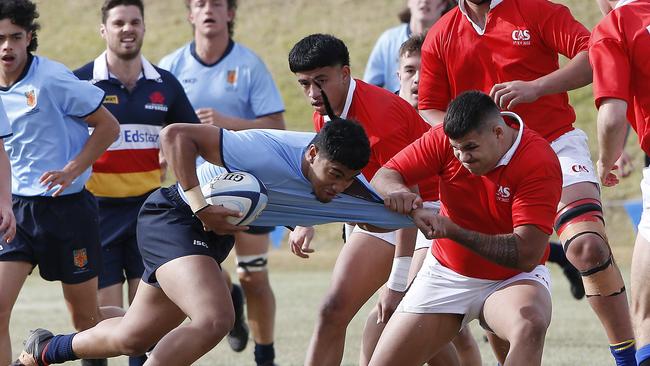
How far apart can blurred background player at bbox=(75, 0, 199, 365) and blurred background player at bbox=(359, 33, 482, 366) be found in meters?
1.82

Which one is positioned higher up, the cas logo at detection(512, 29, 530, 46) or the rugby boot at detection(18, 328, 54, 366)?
the cas logo at detection(512, 29, 530, 46)

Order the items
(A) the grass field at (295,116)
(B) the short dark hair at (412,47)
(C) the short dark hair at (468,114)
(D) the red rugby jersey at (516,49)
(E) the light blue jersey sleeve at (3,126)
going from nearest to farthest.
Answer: (C) the short dark hair at (468,114) → (E) the light blue jersey sleeve at (3,126) → (D) the red rugby jersey at (516,49) → (B) the short dark hair at (412,47) → (A) the grass field at (295,116)

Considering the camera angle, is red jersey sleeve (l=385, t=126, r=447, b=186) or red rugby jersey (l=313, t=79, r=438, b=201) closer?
red jersey sleeve (l=385, t=126, r=447, b=186)

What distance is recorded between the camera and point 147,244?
6.21m

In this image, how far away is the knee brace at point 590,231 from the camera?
623 centimetres

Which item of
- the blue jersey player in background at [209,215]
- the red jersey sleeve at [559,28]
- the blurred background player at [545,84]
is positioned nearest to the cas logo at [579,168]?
the blurred background player at [545,84]

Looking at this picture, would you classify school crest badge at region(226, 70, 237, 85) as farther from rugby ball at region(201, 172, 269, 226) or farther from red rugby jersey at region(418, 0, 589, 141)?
rugby ball at region(201, 172, 269, 226)

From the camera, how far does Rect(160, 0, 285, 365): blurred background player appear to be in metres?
9.18

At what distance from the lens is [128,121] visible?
28.1ft

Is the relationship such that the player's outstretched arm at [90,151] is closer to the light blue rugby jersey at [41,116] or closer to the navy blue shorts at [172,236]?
the light blue rugby jersey at [41,116]

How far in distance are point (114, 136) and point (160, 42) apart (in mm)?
27157

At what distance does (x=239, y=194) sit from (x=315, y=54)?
0.98m

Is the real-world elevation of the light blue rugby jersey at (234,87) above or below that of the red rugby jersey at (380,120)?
below

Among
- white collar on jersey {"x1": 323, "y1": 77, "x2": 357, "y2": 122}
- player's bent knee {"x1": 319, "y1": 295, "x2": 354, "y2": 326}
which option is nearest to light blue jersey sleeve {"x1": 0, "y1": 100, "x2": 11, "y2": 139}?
white collar on jersey {"x1": 323, "y1": 77, "x2": 357, "y2": 122}
